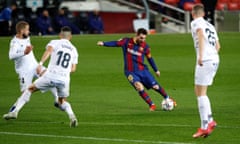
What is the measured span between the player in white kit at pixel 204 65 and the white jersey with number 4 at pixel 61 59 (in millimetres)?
2566

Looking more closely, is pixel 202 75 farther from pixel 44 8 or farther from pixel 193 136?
pixel 44 8

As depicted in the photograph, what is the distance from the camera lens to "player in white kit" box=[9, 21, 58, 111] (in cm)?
1848

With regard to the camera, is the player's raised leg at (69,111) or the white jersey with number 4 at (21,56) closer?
the player's raised leg at (69,111)

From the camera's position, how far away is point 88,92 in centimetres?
2502

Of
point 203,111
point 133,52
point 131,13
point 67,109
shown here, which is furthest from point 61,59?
point 131,13

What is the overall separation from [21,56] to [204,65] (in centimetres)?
507

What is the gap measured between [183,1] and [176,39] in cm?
672

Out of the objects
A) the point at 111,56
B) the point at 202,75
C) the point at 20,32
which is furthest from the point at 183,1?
the point at 202,75

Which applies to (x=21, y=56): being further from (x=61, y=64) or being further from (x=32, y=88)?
(x=61, y=64)

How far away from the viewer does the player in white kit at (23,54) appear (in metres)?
18.5

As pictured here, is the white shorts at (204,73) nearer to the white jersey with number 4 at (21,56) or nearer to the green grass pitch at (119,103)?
the green grass pitch at (119,103)

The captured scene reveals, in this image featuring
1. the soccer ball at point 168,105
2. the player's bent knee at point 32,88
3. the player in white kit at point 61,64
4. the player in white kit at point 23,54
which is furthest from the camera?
the soccer ball at point 168,105

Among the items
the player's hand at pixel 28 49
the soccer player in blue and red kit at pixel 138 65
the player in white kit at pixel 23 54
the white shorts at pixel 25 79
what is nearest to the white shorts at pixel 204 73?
the player in white kit at pixel 23 54

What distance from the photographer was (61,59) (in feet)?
53.9
